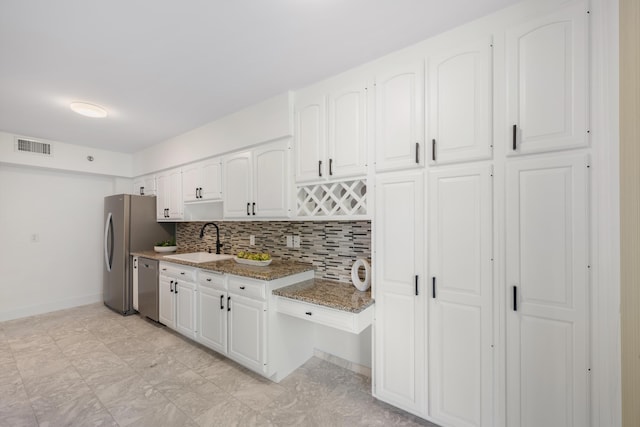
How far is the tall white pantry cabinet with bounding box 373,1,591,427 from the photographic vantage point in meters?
1.33

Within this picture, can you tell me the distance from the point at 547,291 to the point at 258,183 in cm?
235

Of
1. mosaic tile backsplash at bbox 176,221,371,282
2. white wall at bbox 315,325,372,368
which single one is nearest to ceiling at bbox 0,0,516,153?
mosaic tile backsplash at bbox 176,221,371,282

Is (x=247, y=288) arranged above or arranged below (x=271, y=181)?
below

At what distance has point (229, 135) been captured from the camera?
299cm

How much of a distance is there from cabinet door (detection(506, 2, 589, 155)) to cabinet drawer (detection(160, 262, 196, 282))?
9.91 feet

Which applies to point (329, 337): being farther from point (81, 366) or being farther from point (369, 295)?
point (81, 366)

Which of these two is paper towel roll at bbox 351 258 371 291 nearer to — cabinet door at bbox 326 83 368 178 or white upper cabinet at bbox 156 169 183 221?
cabinet door at bbox 326 83 368 178

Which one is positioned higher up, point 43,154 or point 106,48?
point 106,48

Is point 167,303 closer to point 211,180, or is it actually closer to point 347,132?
point 211,180

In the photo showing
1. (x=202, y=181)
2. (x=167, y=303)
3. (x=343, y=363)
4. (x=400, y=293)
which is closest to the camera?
(x=400, y=293)

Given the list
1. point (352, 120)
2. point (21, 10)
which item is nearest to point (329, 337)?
point (352, 120)

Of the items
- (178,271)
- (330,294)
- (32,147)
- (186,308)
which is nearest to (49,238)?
(32,147)

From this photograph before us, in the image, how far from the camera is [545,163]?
1379 millimetres

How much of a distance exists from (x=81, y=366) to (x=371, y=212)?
9.98 ft
